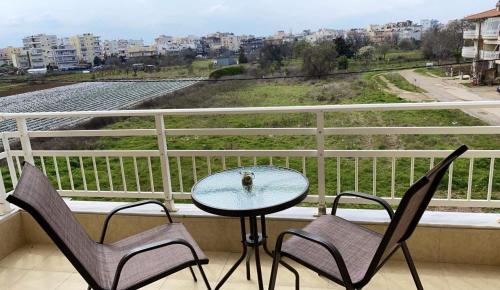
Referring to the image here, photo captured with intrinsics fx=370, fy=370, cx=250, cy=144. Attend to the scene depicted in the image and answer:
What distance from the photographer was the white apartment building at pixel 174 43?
18.2 ft

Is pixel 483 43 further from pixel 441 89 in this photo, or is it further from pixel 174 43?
pixel 174 43

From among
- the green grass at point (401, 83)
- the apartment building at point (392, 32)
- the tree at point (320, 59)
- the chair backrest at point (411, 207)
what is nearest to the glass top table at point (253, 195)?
the chair backrest at point (411, 207)

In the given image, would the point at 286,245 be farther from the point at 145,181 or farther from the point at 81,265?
the point at 145,181

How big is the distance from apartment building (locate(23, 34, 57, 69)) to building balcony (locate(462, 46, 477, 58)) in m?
6.29

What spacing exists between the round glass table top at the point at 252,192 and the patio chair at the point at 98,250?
26 cm

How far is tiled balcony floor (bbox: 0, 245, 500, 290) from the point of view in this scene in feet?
7.68

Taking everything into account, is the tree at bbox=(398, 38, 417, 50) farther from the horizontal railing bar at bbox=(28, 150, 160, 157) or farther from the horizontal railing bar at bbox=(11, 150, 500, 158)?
the horizontal railing bar at bbox=(28, 150, 160, 157)

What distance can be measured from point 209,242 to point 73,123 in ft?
6.91

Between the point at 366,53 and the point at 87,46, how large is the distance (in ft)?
14.6

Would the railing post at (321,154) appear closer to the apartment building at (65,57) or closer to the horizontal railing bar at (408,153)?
the horizontal railing bar at (408,153)

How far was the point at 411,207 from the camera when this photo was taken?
1.59 m

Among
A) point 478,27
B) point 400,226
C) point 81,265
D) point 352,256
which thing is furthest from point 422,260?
point 478,27

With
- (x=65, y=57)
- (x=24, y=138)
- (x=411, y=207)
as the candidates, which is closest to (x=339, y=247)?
(x=411, y=207)

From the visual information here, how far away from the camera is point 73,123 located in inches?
154
